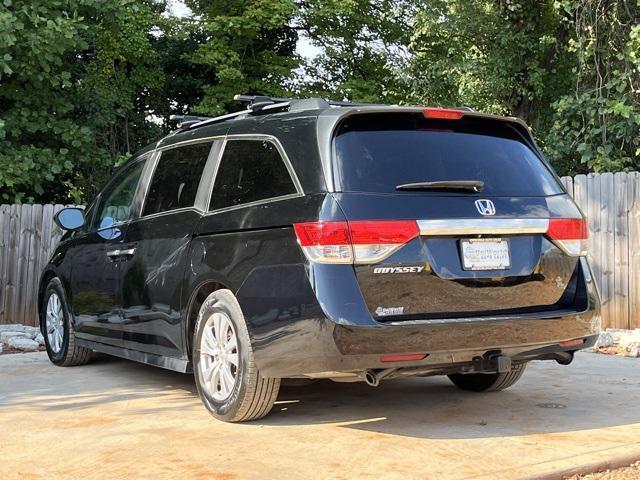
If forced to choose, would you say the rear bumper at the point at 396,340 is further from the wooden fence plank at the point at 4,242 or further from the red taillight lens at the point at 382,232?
the wooden fence plank at the point at 4,242

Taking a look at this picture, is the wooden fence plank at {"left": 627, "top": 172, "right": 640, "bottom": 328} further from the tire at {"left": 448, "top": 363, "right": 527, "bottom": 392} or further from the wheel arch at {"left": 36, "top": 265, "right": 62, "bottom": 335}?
the wheel arch at {"left": 36, "top": 265, "right": 62, "bottom": 335}

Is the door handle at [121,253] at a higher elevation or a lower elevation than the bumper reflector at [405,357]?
higher

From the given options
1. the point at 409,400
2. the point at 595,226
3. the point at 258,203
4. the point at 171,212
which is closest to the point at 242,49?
the point at 595,226

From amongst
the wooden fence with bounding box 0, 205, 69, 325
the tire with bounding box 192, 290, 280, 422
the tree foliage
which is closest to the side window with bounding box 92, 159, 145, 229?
the tire with bounding box 192, 290, 280, 422

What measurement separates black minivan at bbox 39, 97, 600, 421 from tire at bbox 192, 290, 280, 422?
0.04 ft

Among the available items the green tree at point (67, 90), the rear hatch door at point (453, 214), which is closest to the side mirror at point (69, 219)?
the rear hatch door at point (453, 214)

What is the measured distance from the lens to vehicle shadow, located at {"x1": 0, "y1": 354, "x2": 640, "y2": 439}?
4.77 metres

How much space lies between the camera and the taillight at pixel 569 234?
181 inches

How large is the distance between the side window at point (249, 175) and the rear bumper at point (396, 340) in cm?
81

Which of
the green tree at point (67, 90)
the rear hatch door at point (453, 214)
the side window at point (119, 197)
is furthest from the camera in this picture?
the green tree at point (67, 90)

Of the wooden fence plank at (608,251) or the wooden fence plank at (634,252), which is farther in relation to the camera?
the wooden fence plank at (608,251)

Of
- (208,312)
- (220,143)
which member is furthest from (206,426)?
(220,143)

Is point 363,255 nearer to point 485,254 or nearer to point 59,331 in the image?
point 485,254

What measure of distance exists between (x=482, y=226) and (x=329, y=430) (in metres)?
1.44
